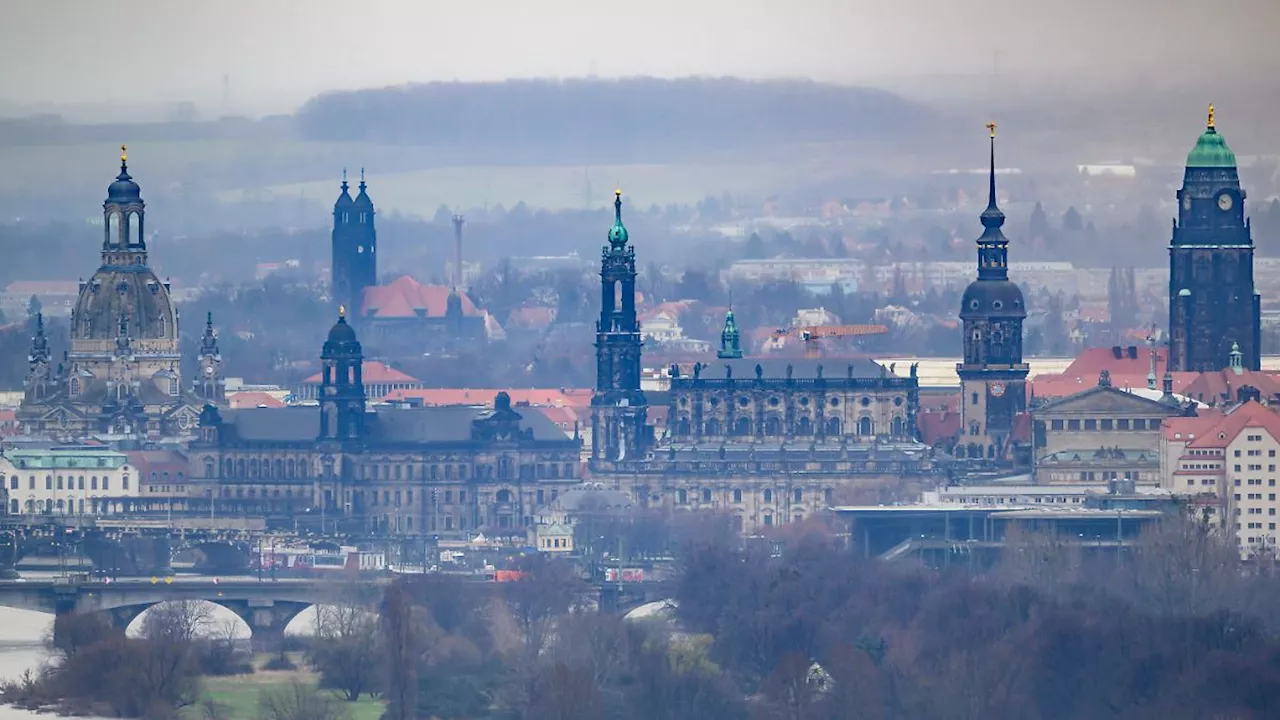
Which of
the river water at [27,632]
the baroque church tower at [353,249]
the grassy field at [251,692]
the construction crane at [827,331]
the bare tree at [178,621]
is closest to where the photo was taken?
the grassy field at [251,692]

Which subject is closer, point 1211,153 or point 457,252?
point 1211,153

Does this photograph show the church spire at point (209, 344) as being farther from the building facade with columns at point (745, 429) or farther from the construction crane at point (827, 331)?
the building facade with columns at point (745, 429)

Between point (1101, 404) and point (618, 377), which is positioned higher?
point (618, 377)

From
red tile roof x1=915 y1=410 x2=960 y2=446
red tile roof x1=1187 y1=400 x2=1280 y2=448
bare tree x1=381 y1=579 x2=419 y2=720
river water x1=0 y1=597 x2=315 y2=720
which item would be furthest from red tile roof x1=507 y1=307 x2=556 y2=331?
bare tree x1=381 y1=579 x2=419 y2=720

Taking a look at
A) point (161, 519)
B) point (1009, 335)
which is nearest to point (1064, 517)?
point (1009, 335)

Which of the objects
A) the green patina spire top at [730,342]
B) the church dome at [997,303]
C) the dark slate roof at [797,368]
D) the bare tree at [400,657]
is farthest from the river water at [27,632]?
the green patina spire top at [730,342]

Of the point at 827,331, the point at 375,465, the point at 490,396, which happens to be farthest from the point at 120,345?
the point at 827,331

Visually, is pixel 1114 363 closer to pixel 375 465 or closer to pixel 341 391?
pixel 375 465
